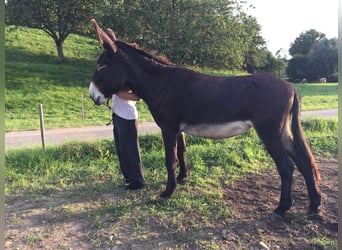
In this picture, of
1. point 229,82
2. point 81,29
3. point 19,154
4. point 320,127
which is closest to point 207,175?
point 229,82

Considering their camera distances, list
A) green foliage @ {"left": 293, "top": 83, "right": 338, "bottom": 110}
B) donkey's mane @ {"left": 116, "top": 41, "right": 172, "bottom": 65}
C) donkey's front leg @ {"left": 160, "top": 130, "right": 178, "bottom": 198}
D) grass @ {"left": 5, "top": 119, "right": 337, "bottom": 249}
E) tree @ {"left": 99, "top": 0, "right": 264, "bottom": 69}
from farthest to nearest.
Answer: tree @ {"left": 99, "top": 0, "right": 264, "bottom": 69}, green foliage @ {"left": 293, "top": 83, "right": 338, "bottom": 110}, donkey's mane @ {"left": 116, "top": 41, "right": 172, "bottom": 65}, donkey's front leg @ {"left": 160, "top": 130, "right": 178, "bottom": 198}, grass @ {"left": 5, "top": 119, "right": 337, "bottom": 249}

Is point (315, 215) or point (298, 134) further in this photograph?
point (298, 134)

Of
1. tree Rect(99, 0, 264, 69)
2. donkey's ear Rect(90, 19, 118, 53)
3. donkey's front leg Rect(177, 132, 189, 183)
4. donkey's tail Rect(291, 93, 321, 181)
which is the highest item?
tree Rect(99, 0, 264, 69)

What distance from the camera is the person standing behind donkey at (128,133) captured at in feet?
15.9

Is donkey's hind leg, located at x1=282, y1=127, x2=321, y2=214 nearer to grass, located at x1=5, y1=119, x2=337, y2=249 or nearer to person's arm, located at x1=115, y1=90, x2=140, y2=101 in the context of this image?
grass, located at x1=5, y1=119, x2=337, y2=249

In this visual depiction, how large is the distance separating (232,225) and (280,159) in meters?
0.95

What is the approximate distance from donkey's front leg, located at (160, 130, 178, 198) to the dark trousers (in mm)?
575

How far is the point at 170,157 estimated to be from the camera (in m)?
4.60

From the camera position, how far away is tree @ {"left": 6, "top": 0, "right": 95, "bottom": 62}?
25.1 m

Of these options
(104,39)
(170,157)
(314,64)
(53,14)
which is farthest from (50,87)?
(314,64)

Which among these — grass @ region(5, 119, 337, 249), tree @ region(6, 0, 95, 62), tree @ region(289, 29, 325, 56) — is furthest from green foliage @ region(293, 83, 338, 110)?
tree @ region(289, 29, 325, 56)

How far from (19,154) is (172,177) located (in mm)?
3412

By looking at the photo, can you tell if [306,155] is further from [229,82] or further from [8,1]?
[8,1]

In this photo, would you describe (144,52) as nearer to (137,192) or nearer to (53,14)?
(137,192)
